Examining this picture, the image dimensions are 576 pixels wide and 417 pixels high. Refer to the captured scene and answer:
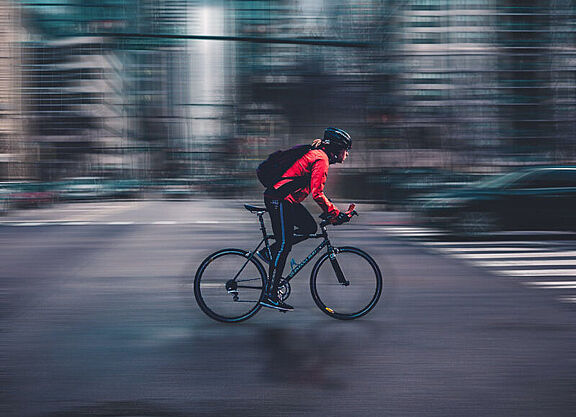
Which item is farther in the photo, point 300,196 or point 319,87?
point 319,87

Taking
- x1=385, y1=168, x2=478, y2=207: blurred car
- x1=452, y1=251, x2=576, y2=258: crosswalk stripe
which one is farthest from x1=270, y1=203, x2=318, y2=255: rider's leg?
x1=385, y1=168, x2=478, y2=207: blurred car

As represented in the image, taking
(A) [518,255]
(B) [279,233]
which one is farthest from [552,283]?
(B) [279,233]

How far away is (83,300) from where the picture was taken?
790cm

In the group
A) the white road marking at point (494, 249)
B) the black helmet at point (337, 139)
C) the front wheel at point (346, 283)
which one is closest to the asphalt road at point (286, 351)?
the front wheel at point (346, 283)

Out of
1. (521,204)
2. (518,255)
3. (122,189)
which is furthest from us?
(122,189)

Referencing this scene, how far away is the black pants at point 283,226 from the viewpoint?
→ 20.8 feet

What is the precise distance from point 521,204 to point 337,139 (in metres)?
8.83

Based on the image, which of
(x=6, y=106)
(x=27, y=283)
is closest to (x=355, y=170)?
(x=27, y=283)

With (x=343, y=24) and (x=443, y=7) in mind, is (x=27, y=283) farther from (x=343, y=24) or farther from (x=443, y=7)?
(x=443, y=7)

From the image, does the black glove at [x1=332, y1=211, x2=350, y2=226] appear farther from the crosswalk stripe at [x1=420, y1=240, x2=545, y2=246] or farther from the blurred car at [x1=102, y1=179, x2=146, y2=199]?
the blurred car at [x1=102, y1=179, x2=146, y2=199]

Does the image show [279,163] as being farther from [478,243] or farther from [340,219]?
[478,243]

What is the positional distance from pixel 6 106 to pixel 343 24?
68.3 meters

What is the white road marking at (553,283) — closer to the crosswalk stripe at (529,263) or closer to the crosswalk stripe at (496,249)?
the crosswalk stripe at (529,263)

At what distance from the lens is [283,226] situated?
6.38 m
